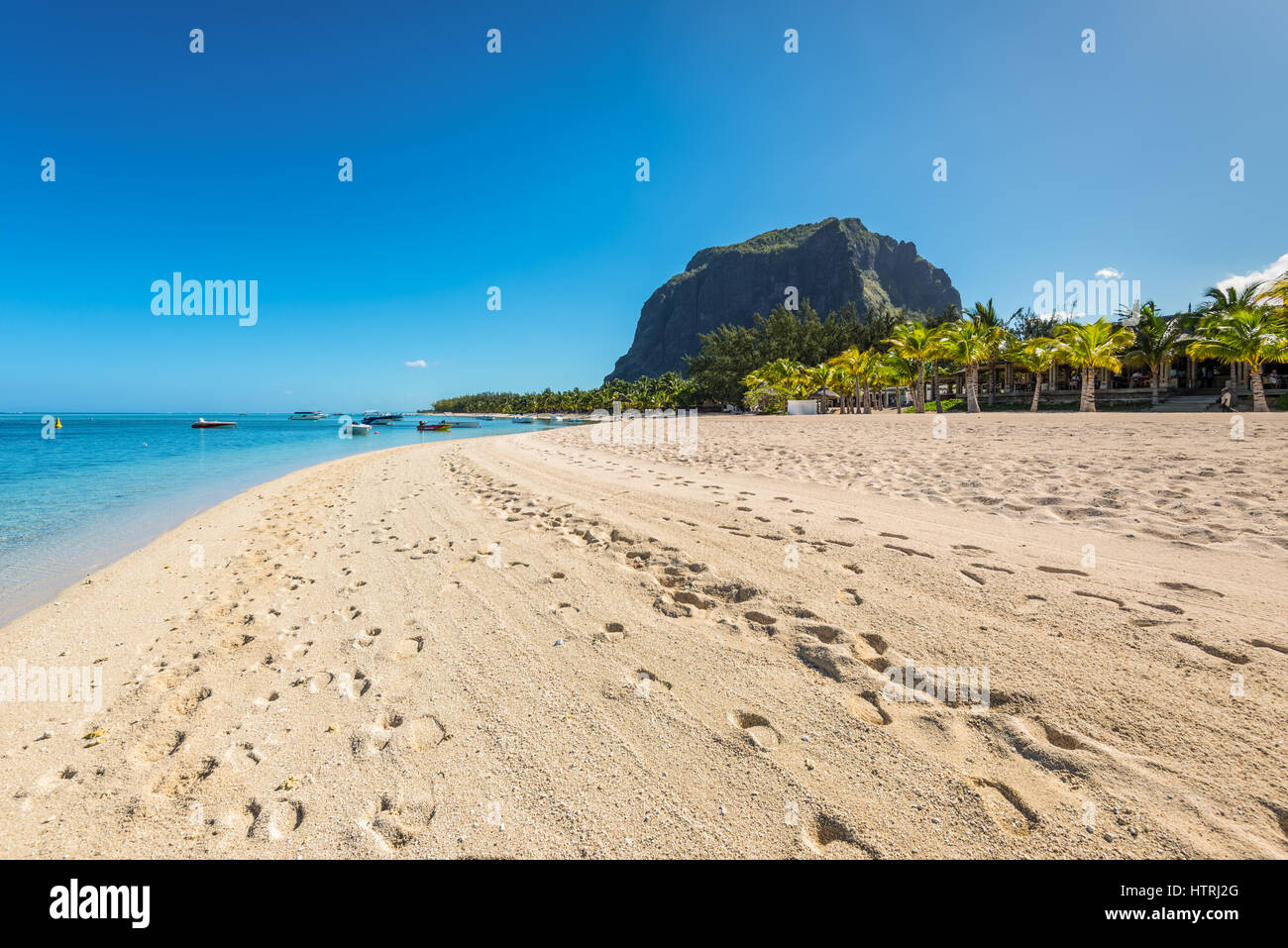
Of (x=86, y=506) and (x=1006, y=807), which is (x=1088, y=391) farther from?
(x=86, y=506)

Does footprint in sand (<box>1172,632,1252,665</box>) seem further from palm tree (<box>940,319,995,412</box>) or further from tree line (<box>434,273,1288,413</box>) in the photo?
palm tree (<box>940,319,995,412</box>)

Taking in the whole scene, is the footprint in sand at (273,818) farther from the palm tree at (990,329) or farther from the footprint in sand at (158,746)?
the palm tree at (990,329)

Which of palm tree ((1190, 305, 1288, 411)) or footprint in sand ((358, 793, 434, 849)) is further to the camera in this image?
palm tree ((1190, 305, 1288, 411))

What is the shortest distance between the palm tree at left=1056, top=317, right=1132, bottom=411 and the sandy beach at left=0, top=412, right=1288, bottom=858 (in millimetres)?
33368

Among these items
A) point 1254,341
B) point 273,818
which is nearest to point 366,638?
point 273,818

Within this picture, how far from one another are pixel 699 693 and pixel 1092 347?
42.6 metres

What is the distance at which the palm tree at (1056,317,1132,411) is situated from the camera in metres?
32.2

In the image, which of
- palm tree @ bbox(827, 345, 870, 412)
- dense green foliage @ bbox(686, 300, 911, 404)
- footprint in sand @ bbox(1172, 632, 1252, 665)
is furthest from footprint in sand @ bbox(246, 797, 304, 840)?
dense green foliage @ bbox(686, 300, 911, 404)

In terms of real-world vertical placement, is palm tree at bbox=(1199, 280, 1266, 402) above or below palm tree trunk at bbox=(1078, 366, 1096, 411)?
above

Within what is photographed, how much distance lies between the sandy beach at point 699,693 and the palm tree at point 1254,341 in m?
29.1

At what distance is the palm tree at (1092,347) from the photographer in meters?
32.2

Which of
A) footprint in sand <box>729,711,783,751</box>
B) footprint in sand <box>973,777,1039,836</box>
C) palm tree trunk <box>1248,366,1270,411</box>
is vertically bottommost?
footprint in sand <box>729,711,783,751</box>
